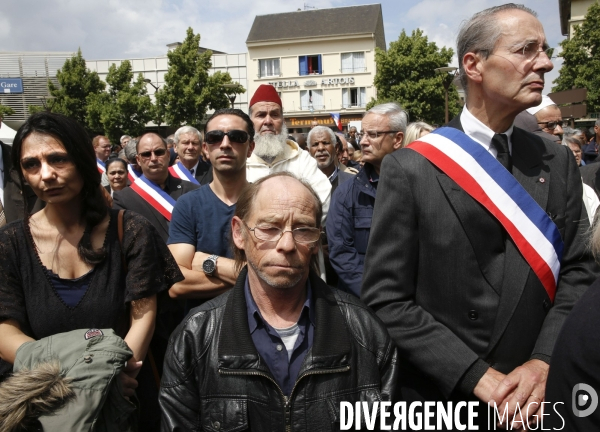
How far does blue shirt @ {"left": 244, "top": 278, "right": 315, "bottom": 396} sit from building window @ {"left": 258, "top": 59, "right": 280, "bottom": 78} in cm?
5183

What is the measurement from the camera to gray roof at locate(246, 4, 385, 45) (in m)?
51.5

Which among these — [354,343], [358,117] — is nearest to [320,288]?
[354,343]

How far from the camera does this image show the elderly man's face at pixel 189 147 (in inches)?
291

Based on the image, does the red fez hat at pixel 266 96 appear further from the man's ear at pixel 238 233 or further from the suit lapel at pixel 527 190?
the suit lapel at pixel 527 190

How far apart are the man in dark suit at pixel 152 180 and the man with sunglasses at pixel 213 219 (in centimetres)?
118

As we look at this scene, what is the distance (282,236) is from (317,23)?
54677 mm

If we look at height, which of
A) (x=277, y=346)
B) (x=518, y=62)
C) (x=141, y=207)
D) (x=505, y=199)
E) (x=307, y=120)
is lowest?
(x=277, y=346)

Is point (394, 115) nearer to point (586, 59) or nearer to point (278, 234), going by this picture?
point (278, 234)

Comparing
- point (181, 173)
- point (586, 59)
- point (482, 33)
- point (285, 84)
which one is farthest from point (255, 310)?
point (285, 84)

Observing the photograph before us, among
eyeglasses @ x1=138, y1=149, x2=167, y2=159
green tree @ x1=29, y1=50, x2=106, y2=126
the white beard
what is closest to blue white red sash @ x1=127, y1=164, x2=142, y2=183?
eyeglasses @ x1=138, y1=149, x2=167, y2=159

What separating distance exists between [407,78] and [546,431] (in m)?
41.4

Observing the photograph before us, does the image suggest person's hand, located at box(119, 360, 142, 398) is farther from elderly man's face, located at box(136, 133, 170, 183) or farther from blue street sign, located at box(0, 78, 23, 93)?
blue street sign, located at box(0, 78, 23, 93)

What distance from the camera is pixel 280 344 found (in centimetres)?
206

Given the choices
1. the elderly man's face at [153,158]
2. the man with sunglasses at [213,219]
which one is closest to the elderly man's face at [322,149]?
the elderly man's face at [153,158]
